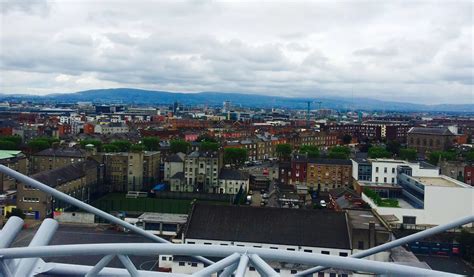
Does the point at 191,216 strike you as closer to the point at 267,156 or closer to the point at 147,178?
the point at 147,178

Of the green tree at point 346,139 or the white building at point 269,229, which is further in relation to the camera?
the green tree at point 346,139

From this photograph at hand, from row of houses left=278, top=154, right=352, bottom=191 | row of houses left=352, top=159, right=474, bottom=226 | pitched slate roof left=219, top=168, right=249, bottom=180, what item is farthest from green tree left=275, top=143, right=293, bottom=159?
row of houses left=352, top=159, right=474, bottom=226

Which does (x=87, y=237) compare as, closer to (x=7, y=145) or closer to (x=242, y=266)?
(x=242, y=266)

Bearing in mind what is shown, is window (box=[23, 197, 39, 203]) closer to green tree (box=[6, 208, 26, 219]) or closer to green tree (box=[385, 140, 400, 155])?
green tree (box=[6, 208, 26, 219])

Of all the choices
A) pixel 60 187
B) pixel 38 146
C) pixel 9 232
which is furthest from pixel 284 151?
pixel 9 232

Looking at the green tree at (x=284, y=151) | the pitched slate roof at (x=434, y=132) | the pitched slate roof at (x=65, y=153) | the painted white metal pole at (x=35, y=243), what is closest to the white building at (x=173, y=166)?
the pitched slate roof at (x=65, y=153)

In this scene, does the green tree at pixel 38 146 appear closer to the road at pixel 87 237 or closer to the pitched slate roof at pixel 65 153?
the pitched slate roof at pixel 65 153
